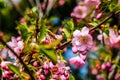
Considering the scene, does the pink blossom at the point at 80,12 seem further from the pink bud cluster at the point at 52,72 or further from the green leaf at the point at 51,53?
the green leaf at the point at 51,53

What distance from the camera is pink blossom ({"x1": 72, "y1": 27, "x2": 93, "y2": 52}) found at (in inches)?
99.5

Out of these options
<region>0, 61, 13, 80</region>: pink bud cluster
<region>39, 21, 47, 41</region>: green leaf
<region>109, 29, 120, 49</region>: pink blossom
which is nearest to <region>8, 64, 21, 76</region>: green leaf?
<region>0, 61, 13, 80</region>: pink bud cluster

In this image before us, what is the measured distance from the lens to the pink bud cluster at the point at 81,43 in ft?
8.28

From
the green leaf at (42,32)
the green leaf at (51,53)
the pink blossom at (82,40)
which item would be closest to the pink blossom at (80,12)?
the pink blossom at (82,40)

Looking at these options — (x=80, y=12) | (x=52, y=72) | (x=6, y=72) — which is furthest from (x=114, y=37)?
(x=80, y=12)

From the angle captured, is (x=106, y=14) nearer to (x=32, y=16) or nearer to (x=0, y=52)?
(x=32, y=16)

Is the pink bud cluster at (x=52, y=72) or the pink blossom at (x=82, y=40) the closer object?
the pink bud cluster at (x=52, y=72)

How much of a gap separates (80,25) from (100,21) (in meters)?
0.23

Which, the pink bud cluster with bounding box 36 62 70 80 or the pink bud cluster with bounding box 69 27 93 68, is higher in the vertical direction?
the pink bud cluster with bounding box 69 27 93 68

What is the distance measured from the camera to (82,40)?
8.59 ft

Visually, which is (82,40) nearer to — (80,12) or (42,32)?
(42,32)

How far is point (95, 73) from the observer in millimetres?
5414

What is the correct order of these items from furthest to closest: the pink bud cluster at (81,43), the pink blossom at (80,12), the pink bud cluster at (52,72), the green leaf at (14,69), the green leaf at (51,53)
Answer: the pink blossom at (80,12) → the pink bud cluster at (81,43) → the pink bud cluster at (52,72) → the green leaf at (14,69) → the green leaf at (51,53)

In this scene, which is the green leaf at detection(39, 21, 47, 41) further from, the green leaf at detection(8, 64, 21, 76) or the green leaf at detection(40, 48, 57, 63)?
the green leaf at detection(40, 48, 57, 63)
